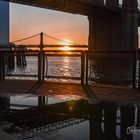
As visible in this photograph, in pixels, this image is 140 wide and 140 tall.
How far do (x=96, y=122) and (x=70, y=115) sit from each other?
47cm

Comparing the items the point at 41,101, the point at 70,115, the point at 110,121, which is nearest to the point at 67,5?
the point at 41,101

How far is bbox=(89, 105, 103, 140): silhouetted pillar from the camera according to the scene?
11.6 feet

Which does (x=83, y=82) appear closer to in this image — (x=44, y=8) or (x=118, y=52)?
(x=118, y=52)

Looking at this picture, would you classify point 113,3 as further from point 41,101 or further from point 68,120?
point 68,120

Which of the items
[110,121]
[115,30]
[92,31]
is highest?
[92,31]

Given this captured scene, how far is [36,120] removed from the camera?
4.16 metres

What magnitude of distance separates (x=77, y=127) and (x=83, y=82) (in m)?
4.61

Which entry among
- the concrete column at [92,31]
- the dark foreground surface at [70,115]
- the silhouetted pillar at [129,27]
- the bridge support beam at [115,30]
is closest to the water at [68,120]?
the dark foreground surface at [70,115]

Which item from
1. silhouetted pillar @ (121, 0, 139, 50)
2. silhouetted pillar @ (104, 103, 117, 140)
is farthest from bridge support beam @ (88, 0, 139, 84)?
silhouetted pillar @ (104, 103, 117, 140)

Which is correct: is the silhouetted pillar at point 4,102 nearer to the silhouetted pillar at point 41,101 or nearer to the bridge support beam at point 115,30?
the silhouetted pillar at point 41,101

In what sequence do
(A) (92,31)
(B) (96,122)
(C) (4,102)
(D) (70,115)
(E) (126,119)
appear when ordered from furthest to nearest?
(A) (92,31), (C) (4,102), (D) (70,115), (E) (126,119), (B) (96,122)

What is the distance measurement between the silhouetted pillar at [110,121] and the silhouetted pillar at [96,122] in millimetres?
73

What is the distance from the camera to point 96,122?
407 cm

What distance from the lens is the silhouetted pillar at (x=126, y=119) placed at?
11.5 feet
